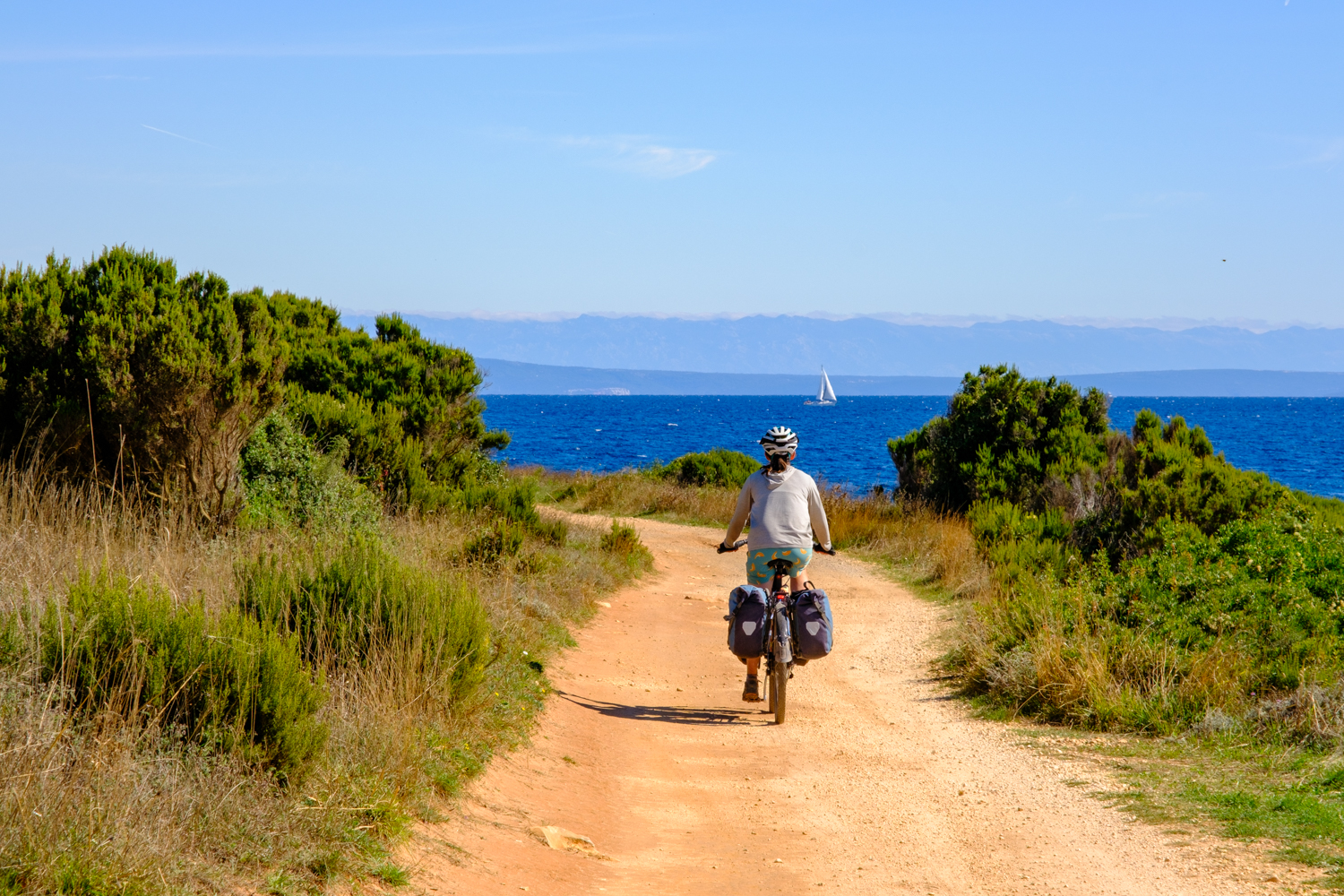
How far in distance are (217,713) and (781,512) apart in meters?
4.57

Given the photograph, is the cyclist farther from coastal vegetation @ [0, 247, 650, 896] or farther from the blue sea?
the blue sea

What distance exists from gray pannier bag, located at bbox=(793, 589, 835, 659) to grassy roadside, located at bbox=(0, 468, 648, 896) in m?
2.04

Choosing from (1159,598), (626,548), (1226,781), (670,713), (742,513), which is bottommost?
(670,713)

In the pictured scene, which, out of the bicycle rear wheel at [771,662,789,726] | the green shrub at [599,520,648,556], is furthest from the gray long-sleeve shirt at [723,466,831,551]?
the green shrub at [599,520,648,556]

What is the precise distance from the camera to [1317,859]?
5129 millimetres

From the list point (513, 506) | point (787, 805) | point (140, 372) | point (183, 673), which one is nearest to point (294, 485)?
point (140, 372)

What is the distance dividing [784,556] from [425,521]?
6446mm

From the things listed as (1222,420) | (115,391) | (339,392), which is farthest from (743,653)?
(1222,420)

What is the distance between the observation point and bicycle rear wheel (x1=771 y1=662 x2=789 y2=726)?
8117 mm

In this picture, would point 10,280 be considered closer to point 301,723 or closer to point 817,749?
point 301,723

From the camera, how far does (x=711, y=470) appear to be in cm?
2858

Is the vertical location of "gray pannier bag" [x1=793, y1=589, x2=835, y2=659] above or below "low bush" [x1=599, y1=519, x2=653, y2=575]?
above

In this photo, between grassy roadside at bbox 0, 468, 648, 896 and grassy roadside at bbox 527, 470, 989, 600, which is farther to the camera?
grassy roadside at bbox 527, 470, 989, 600

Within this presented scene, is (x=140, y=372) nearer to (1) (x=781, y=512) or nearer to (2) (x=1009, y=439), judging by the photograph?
(1) (x=781, y=512)
